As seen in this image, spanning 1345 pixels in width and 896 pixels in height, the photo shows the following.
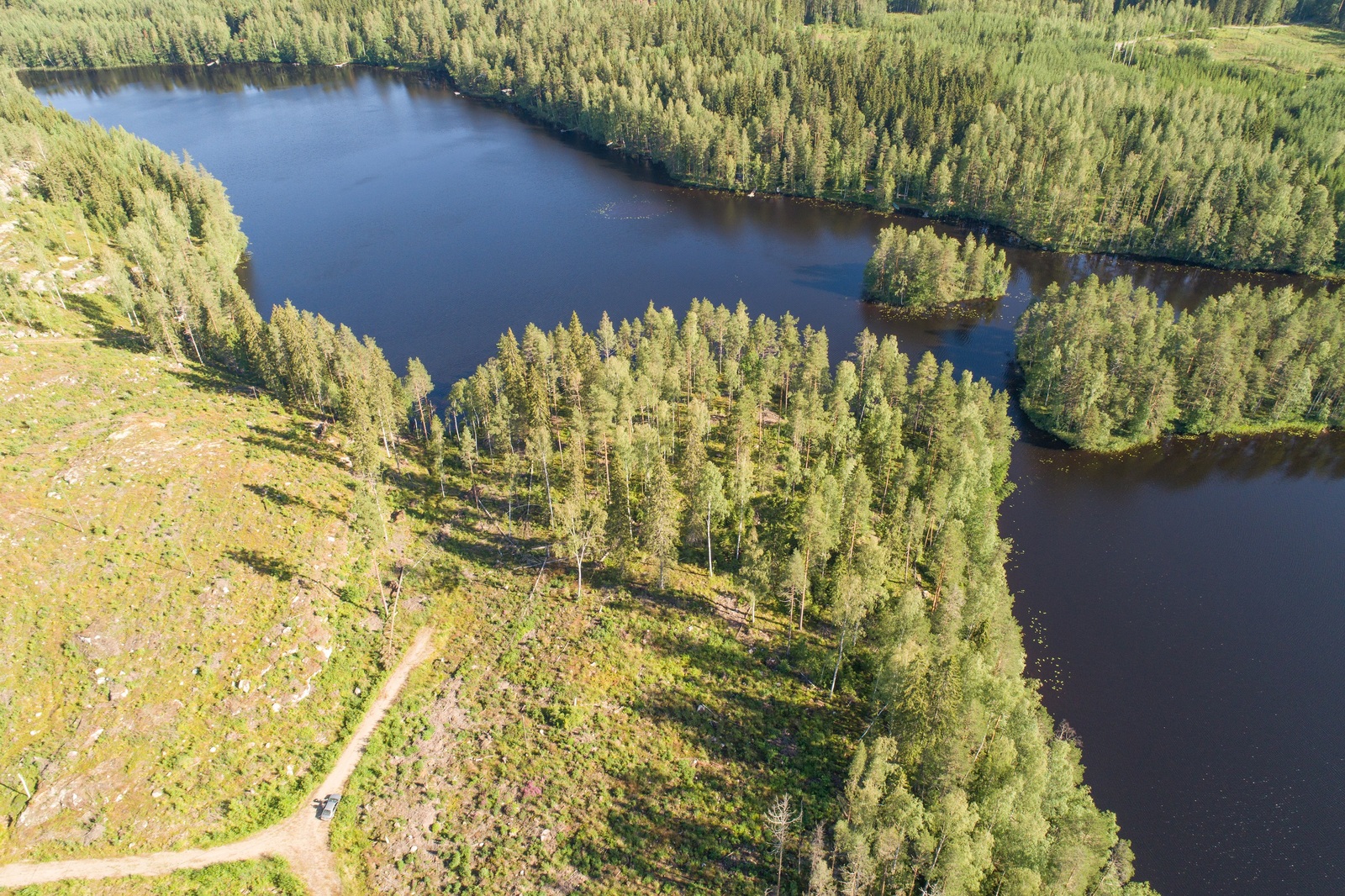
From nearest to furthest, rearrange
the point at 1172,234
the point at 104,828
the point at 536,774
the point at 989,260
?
the point at 104,828 < the point at 536,774 < the point at 989,260 < the point at 1172,234

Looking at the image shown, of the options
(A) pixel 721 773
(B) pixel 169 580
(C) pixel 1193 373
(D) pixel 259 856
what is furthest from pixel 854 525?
(C) pixel 1193 373

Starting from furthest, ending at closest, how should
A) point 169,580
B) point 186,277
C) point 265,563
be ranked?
1. point 186,277
2. point 265,563
3. point 169,580

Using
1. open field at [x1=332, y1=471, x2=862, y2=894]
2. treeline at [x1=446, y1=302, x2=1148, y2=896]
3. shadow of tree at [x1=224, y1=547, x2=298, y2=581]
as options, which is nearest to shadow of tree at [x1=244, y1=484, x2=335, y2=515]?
shadow of tree at [x1=224, y1=547, x2=298, y2=581]

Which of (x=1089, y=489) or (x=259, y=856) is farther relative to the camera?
(x=1089, y=489)

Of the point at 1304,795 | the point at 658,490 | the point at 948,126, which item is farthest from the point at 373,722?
the point at 948,126

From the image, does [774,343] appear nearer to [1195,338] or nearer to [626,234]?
[1195,338]

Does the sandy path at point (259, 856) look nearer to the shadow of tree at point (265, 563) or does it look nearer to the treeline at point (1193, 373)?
the shadow of tree at point (265, 563)

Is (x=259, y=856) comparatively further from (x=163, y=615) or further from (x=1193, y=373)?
(x=1193, y=373)

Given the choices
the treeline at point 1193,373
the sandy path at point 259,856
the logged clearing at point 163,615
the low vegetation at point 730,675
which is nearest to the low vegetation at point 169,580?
the logged clearing at point 163,615
